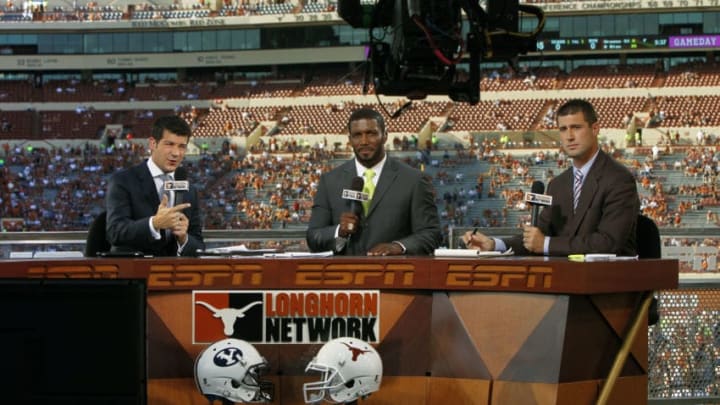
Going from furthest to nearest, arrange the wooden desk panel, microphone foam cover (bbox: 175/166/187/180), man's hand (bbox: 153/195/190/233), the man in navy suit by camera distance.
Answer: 1. microphone foam cover (bbox: 175/166/187/180)
2. the man in navy suit
3. man's hand (bbox: 153/195/190/233)
4. the wooden desk panel

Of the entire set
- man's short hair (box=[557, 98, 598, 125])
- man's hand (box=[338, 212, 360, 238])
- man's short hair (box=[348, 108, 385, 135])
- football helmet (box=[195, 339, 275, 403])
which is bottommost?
football helmet (box=[195, 339, 275, 403])

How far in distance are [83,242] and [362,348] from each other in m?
4.56

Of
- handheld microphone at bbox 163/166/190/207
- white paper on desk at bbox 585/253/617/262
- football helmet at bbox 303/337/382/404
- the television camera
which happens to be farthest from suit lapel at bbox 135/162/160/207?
white paper on desk at bbox 585/253/617/262

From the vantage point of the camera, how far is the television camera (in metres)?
6.77

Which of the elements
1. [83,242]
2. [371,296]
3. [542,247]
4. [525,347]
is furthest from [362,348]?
[83,242]

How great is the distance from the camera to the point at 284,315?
5.43 metres

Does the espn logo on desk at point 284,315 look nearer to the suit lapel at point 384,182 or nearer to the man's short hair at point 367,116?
the suit lapel at point 384,182

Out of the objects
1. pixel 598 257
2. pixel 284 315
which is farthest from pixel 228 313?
pixel 598 257

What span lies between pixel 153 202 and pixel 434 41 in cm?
186

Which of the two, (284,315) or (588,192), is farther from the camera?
(588,192)

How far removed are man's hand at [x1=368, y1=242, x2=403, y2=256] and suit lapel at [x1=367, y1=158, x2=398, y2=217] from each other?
0.43 m

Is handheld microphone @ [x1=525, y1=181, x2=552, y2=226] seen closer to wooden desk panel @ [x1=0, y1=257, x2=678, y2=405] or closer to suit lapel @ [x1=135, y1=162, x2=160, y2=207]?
wooden desk panel @ [x1=0, y1=257, x2=678, y2=405]

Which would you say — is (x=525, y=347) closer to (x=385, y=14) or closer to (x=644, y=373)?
(x=644, y=373)

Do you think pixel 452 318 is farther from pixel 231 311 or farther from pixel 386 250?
pixel 231 311
